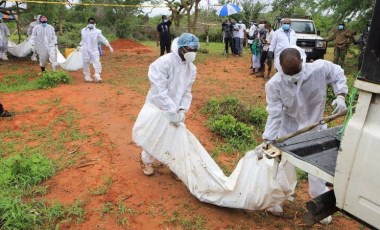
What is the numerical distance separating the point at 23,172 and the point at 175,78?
1927 millimetres

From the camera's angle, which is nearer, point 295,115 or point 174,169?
point 295,115

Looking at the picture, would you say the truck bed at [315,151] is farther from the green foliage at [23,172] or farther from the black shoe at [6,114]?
the black shoe at [6,114]

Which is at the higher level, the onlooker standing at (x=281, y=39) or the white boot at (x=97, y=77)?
the onlooker standing at (x=281, y=39)

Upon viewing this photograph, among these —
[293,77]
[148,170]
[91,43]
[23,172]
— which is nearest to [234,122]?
[148,170]

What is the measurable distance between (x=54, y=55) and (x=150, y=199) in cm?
685

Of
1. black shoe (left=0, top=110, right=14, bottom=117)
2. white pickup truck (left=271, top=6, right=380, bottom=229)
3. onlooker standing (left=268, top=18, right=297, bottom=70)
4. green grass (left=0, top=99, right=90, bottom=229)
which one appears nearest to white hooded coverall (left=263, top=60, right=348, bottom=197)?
white pickup truck (left=271, top=6, right=380, bottom=229)

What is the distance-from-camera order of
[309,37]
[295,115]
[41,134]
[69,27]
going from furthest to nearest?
[69,27], [309,37], [41,134], [295,115]

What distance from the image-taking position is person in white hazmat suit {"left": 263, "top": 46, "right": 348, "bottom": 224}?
2891mm

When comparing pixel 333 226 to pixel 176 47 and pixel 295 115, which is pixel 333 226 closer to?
pixel 295 115

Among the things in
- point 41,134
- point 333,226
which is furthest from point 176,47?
point 41,134

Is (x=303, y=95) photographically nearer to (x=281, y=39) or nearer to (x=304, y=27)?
(x=281, y=39)

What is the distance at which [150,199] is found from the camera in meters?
3.50

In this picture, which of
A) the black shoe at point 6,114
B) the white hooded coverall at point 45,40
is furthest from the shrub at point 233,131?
the white hooded coverall at point 45,40

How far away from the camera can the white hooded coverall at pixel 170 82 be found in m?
3.41
